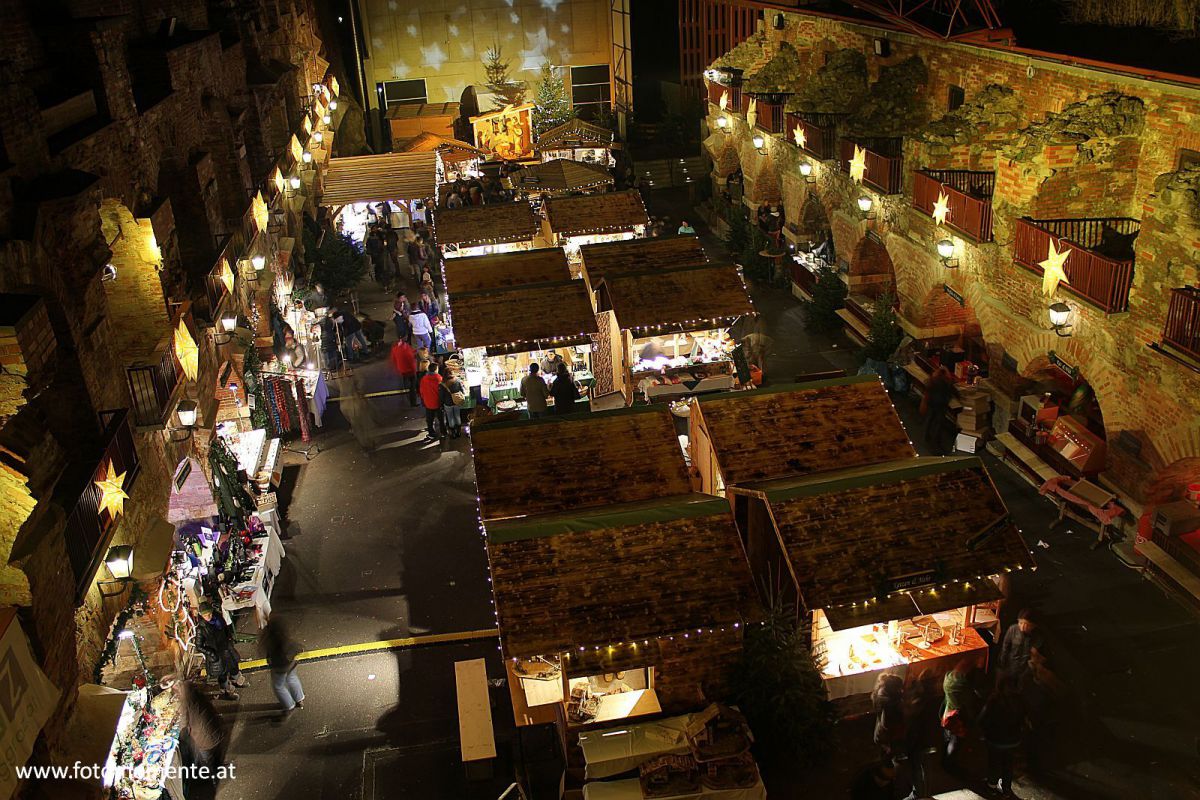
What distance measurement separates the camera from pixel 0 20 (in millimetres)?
12047

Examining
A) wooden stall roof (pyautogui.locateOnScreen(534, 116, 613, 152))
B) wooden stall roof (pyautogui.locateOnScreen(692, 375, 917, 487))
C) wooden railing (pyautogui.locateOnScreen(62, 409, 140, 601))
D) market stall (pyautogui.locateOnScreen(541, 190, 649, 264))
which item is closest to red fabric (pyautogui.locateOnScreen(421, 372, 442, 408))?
market stall (pyautogui.locateOnScreen(541, 190, 649, 264))

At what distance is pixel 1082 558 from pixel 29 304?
1331 cm

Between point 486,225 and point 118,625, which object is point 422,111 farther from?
point 118,625

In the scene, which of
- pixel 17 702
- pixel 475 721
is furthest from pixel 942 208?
pixel 17 702

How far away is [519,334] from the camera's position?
17609 millimetres

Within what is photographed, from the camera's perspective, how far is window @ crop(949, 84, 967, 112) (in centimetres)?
2088

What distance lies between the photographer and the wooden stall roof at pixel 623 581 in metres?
10.1

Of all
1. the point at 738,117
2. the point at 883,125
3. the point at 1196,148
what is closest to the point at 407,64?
the point at 738,117

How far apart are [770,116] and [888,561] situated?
18573 mm

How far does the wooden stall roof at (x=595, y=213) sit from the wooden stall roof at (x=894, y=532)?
1146cm

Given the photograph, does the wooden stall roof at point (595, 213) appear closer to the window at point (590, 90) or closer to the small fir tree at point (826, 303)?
the small fir tree at point (826, 303)

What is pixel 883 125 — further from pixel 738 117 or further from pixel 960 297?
pixel 738 117

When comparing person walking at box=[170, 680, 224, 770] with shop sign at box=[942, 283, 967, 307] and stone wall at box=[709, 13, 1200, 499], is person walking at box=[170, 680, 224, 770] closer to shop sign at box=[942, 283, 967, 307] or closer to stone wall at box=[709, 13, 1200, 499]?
stone wall at box=[709, 13, 1200, 499]

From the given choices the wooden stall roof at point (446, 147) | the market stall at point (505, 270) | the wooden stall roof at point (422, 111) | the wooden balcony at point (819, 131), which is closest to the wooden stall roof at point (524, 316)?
the market stall at point (505, 270)
